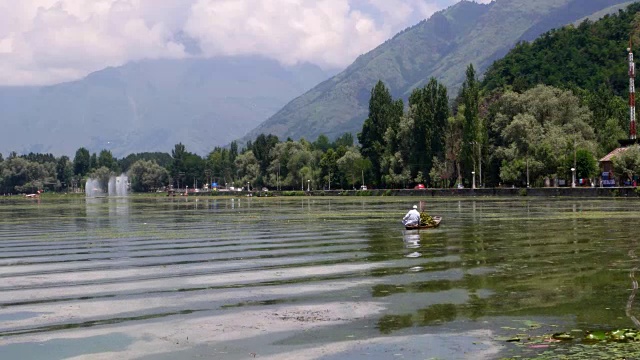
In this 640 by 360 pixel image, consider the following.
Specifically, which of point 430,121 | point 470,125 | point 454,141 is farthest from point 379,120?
point 470,125

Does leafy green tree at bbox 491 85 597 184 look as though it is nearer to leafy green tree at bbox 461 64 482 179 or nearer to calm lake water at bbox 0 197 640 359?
leafy green tree at bbox 461 64 482 179

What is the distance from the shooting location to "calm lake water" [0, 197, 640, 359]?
59.9 feet

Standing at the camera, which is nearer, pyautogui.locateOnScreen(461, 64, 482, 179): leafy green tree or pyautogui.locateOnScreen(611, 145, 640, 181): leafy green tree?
pyautogui.locateOnScreen(611, 145, 640, 181): leafy green tree

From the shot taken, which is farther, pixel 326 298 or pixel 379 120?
pixel 379 120

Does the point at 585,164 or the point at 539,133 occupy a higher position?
the point at 539,133

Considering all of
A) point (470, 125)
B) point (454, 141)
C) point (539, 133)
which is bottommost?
point (454, 141)

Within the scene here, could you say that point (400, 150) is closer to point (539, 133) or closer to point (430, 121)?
point (430, 121)

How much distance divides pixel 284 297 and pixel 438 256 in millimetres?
11863

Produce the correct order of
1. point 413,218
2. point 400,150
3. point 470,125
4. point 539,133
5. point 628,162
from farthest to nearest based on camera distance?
1. point 400,150
2. point 470,125
3. point 539,133
4. point 628,162
5. point 413,218

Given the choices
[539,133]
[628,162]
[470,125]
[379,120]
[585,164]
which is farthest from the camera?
[379,120]

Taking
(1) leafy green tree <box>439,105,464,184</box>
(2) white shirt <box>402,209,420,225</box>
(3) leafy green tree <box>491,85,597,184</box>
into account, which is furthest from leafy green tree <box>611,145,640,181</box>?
(2) white shirt <box>402,209,420,225</box>

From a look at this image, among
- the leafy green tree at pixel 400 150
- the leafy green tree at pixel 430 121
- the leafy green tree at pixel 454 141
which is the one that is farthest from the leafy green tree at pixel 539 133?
the leafy green tree at pixel 400 150

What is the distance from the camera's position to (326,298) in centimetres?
2453

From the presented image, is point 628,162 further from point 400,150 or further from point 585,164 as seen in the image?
point 400,150
